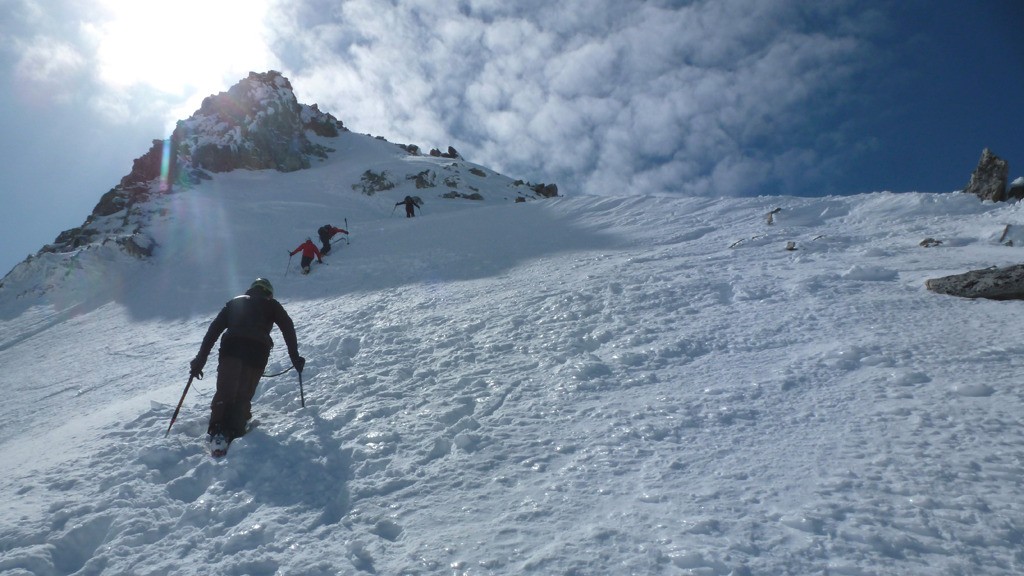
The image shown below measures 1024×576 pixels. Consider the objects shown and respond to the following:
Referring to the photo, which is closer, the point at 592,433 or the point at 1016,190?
the point at 592,433

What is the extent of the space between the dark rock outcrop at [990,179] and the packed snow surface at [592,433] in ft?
1.60

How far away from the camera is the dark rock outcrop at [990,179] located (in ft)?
44.5

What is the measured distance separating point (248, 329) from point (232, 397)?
0.88 metres

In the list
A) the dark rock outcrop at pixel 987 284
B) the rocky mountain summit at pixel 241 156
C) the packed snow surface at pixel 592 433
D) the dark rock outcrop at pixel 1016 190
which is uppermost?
the rocky mountain summit at pixel 241 156

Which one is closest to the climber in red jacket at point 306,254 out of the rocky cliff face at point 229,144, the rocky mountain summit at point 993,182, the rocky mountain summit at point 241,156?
the rocky mountain summit at point 241,156

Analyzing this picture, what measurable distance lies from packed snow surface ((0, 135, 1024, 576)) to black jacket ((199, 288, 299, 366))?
0.75 meters

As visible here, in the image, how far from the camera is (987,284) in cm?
819

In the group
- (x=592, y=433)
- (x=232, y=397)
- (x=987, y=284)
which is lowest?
(x=592, y=433)

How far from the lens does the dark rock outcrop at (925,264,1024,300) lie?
793cm

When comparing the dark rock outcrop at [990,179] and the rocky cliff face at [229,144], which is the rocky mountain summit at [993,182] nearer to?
the dark rock outcrop at [990,179]

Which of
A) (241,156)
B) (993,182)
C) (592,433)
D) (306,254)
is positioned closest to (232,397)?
(592,433)

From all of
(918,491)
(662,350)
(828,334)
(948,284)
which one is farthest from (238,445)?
(948,284)

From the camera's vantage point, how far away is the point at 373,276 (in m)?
16.9

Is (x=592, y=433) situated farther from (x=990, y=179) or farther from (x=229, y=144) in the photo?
(x=229, y=144)
